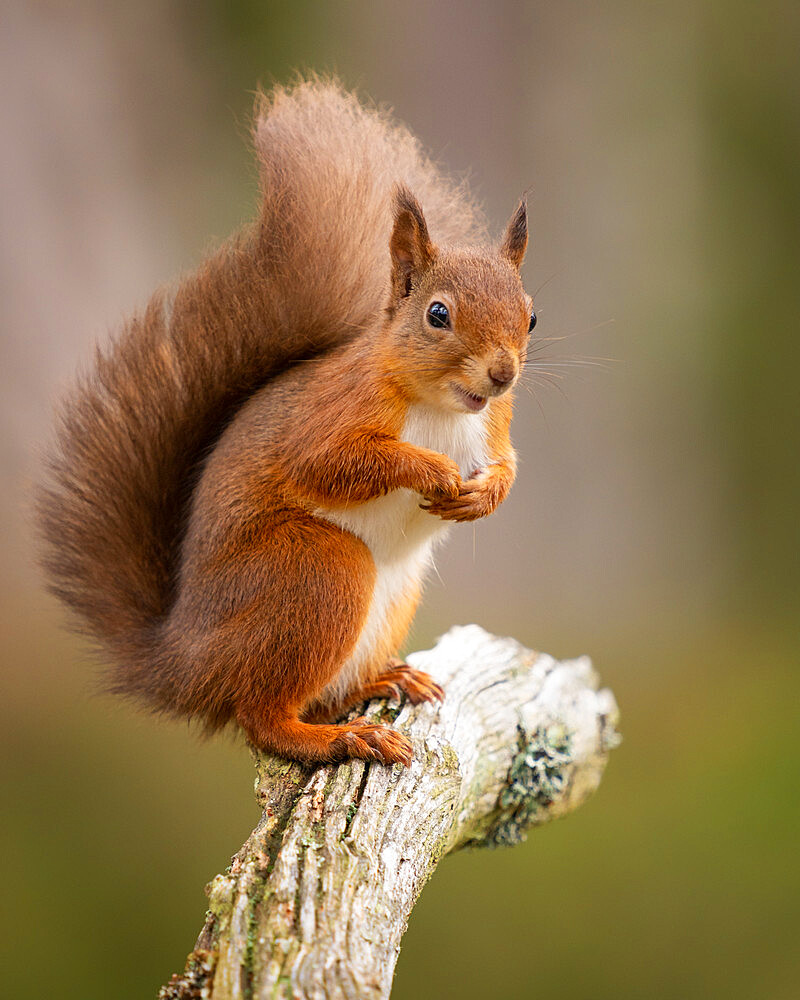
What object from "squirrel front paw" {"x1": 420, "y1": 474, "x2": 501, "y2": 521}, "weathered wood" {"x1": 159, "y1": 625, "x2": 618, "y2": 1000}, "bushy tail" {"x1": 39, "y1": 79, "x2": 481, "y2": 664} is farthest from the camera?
"bushy tail" {"x1": 39, "y1": 79, "x2": 481, "y2": 664}

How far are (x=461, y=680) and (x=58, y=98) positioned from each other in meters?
2.18

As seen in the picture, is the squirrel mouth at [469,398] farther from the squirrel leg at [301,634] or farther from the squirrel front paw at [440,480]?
the squirrel leg at [301,634]

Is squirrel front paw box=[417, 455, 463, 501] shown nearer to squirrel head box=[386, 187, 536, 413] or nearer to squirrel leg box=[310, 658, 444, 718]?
squirrel head box=[386, 187, 536, 413]

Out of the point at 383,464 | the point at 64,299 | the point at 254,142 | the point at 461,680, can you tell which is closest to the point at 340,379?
the point at 383,464

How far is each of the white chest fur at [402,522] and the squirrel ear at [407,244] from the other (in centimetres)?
20

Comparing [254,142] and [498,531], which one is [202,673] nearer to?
[254,142]

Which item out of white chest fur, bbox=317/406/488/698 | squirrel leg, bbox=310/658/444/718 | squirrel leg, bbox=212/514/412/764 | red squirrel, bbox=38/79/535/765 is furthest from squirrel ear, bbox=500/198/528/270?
squirrel leg, bbox=310/658/444/718

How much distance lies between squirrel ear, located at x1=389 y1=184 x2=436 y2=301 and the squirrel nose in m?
0.23

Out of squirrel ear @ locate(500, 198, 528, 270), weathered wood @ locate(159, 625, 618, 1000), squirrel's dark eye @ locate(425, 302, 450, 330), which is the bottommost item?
weathered wood @ locate(159, 625, 618, 1000)

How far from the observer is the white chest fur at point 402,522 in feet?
4.72

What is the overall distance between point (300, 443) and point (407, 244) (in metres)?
0.35

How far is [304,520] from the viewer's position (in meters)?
1.42

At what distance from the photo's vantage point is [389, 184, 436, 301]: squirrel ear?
4.58ft

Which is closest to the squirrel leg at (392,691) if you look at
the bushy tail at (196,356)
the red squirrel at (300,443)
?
the red squirrel at (300,443)
